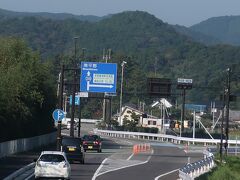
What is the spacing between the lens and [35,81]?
70.4 m

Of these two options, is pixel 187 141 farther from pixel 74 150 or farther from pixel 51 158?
pixel 51 158

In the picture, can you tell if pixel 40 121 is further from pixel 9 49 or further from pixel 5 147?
pixel 5 147

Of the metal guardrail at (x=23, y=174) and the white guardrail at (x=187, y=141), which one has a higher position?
the white guardrail at (x=187, y=141)

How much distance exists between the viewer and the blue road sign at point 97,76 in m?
68.3

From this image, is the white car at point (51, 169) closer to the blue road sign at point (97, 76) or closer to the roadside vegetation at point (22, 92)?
the roadside vegetation at point (22, 92)

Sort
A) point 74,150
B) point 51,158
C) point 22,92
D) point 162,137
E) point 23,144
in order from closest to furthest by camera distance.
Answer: point 51,158 → point 74,150 → point 23,144 → point 22,92 → point 162,137

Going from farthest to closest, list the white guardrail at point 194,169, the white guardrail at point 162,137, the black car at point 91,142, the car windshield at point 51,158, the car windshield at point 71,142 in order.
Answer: the white guardrail at point 162,137
the black car at point 91,142
the car windshield at point 71,142
the car windshield at point 51,158
the white guardrail at point 194,169

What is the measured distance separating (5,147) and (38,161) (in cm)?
1951

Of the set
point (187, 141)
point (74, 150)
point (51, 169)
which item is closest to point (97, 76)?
point (74, 150)

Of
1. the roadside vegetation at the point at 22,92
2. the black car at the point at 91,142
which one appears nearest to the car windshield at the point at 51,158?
the roadside vegetation at the point at 22,92

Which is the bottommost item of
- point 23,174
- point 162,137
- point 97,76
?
point 23,174

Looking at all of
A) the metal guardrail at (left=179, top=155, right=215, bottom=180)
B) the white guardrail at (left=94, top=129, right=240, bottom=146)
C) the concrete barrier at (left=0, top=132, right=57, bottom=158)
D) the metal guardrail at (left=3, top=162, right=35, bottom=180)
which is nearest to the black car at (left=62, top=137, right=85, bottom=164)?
the concrete barrier at (left=0, top=132, right=57, bottom=158)

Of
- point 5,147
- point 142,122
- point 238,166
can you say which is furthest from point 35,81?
point 142,122

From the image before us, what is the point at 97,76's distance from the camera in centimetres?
6856
